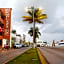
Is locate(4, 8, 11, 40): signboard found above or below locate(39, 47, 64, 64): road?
above

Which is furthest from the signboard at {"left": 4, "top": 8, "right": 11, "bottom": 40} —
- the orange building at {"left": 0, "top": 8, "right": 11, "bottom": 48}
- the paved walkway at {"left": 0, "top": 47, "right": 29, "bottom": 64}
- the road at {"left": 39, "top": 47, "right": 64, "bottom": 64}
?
the road at {"left": 39, "top": 47, "right": 64, "bottom": 64}

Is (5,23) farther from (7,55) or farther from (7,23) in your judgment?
(7,55)

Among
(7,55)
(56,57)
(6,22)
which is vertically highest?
(6,22)

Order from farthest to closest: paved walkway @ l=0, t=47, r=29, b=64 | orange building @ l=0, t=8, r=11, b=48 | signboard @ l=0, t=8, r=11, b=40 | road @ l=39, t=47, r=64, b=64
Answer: signboard @ l=0, t=8, r=11, b=40, orange building @ l=0, t=8, r=11, b=48, paved walkway @ l=0, t=47, r=29, b=64, road @ l=39, t=47, r=64, b=64

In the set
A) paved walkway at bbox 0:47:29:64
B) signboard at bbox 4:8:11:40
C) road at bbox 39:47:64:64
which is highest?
signboard at bbox 4:8:11:40

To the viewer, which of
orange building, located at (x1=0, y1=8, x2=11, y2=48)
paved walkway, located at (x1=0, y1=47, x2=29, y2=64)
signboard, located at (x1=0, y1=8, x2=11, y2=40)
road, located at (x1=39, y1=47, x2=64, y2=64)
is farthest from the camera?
signboard, located at (x1=0, y1=8, x2=11, y2=40)

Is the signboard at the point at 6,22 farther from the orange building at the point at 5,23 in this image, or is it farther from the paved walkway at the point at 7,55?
the paved walkway at the point at 7,55

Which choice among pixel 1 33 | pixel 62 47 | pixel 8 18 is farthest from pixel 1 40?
pixel 62 47

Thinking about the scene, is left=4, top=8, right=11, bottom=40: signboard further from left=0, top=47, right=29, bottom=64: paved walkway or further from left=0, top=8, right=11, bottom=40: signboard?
left=0, top=47, right=29, bottom=64: paved walkway

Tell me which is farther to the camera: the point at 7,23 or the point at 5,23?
the point at 5,23

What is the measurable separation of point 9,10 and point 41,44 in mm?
17222

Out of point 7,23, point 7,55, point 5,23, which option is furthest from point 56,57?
point 5,23

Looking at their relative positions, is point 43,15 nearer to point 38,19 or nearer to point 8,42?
point 38,19

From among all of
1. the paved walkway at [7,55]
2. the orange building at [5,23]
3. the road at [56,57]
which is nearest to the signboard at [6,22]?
the orange building at [5,23]
